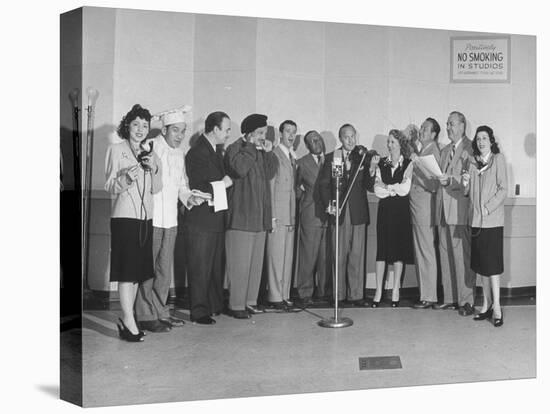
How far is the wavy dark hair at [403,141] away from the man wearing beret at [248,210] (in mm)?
807

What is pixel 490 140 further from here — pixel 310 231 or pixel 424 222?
pixel 310 231

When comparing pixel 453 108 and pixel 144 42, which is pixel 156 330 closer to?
pixel 144 42

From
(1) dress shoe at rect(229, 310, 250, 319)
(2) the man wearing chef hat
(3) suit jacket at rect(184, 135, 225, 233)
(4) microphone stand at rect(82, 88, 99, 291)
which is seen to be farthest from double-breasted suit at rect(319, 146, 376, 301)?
(4) microphone stand at rect(82, 88, 99, 291)

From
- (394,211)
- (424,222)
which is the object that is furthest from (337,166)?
(424,222)

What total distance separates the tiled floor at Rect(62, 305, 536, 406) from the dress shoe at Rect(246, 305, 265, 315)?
0.13 ft

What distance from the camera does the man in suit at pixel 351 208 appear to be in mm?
5844

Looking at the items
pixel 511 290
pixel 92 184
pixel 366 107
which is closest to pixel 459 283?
pixel 511 290

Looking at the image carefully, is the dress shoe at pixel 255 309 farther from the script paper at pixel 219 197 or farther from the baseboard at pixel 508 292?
the baseboard at pixel 508 292

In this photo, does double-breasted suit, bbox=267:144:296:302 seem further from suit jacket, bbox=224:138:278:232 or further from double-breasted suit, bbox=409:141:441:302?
double-breasted suit, bbox=409:141:441:302

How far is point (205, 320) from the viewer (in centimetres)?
562

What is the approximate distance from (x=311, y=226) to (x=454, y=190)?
1021 millimetres

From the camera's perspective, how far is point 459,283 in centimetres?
618

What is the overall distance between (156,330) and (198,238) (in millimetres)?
594

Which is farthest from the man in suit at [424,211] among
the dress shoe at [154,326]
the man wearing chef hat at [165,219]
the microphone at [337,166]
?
the dress shoe at [154,326]
